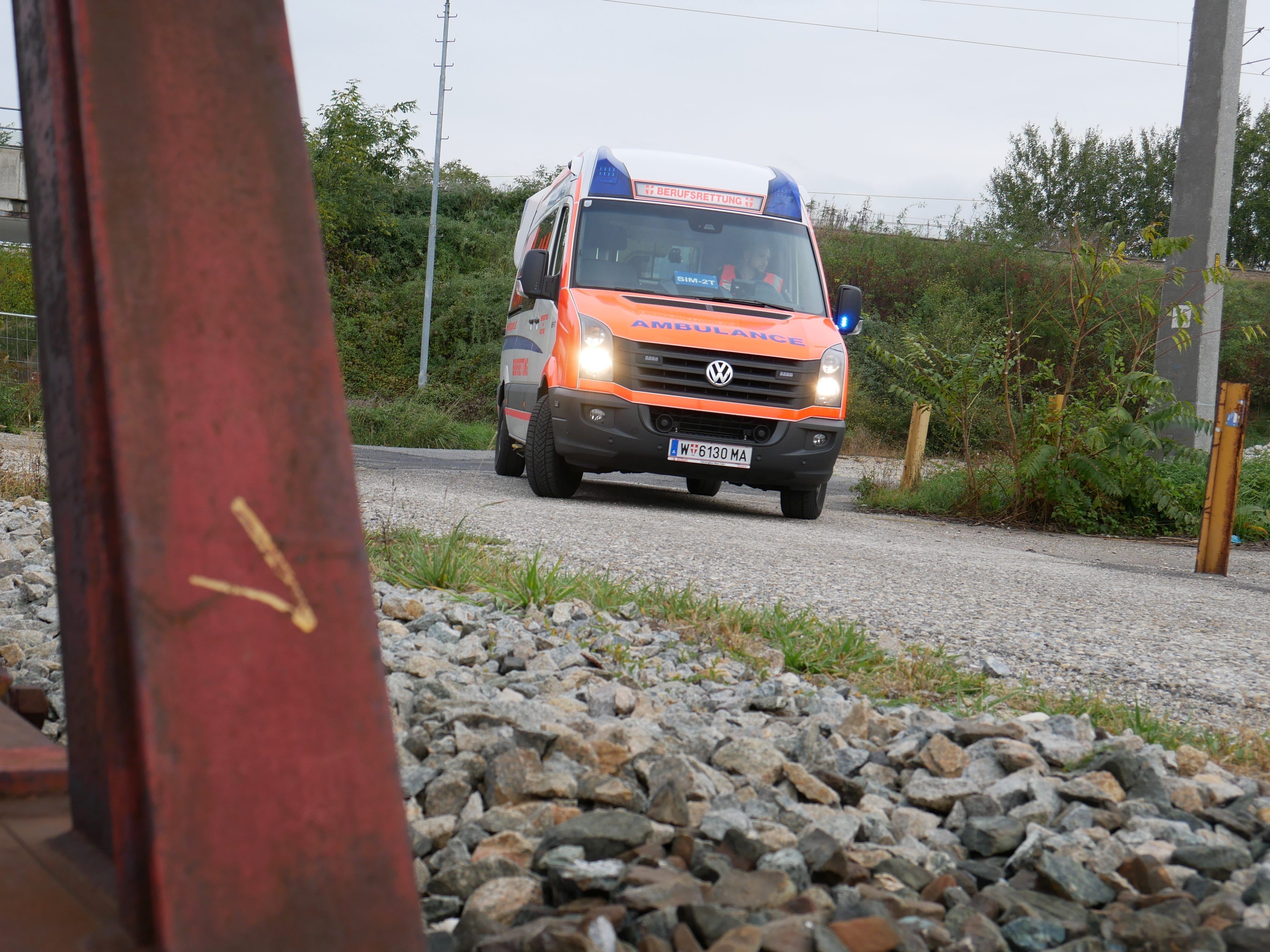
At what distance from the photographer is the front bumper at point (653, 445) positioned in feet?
25.5

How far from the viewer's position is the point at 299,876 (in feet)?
2.83

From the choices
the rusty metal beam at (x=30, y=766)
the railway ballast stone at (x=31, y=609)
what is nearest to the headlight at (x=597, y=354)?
the railway ballast stone at (x=31, y=609)

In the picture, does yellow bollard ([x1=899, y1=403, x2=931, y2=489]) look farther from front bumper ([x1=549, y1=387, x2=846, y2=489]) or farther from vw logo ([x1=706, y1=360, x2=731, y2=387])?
vw logo ([x1=706, y1=360, x2=731, y2=387])

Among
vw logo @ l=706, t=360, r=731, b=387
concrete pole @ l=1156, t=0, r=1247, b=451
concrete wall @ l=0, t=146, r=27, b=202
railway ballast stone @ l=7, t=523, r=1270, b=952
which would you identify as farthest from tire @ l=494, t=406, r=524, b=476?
concrete wall @ l=0, t=146, r=27, b=202

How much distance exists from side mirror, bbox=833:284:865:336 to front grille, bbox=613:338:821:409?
806mm

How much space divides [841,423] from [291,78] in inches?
297

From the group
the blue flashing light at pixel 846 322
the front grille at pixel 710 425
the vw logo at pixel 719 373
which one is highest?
the blue flashing light at pixel 846 322

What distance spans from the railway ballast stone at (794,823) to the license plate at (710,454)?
5.05 metres

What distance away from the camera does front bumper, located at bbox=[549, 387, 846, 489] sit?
777cm

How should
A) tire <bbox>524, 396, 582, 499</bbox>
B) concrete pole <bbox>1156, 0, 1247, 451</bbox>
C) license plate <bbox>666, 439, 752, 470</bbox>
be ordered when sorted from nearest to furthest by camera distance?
license plate <bbox>666, 439, 752, 470</bbox> → tire <bbox>524, 396, 582, 499</bbox> → concrete pole <bbox>1156, 0, 1247, 451</bbox>

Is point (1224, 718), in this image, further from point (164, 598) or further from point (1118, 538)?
point (1118, 538)

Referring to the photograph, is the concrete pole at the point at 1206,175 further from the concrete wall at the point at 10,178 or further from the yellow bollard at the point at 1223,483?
the concrete wall at the point at 10,178

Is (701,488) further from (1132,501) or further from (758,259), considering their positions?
(1132,501)

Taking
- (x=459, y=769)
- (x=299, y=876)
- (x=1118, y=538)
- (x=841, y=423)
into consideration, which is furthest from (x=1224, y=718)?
(x=1118, y=538)
